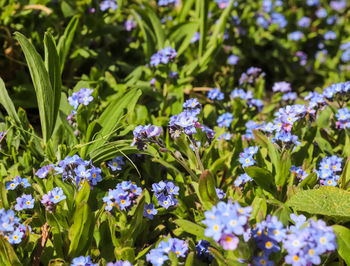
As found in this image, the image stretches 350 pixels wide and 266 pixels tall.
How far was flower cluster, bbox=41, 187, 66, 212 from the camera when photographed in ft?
8.50

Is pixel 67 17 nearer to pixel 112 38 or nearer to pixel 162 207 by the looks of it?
pixel 112 38

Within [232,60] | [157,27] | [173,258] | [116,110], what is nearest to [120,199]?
[173,258]

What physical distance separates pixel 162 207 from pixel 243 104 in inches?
65.4

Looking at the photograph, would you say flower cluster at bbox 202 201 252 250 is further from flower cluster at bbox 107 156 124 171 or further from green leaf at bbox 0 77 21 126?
green leaf at bbox 0 77 21 126

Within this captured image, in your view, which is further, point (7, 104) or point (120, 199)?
point (7, 104)

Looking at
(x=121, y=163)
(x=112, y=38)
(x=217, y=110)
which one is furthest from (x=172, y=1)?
(x=121, y=163)

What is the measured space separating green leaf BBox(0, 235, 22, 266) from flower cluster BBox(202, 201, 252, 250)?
1.14m

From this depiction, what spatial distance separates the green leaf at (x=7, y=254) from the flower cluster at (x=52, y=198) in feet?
0.98

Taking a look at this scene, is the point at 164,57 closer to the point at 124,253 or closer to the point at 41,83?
the point at 41,83

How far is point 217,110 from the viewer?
4.43 m

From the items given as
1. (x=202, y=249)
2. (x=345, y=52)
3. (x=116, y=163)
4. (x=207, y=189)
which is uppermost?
(x=207, y=189)

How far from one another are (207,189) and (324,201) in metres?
0.75

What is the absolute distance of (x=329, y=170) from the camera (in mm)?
3205

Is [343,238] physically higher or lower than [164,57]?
lower
